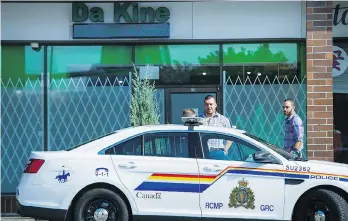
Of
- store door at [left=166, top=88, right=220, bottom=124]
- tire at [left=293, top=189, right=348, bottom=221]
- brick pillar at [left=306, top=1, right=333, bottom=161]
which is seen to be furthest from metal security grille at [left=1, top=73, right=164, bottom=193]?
tire at [left=293, top=189, right=348, bottom=221]

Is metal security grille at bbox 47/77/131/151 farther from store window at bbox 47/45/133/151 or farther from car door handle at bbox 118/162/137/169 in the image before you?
car door handle at bbox 118/162/137/169

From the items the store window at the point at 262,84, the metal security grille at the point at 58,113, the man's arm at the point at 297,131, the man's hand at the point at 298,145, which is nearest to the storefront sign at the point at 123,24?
the metal security grille at the point at 58,113

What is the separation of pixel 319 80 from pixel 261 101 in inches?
46.4

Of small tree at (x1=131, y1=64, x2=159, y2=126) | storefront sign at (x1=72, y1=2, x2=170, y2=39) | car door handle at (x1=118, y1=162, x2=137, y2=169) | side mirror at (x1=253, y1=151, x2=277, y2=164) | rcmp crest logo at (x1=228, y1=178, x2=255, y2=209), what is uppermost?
storefront sign at (x1=72, y1=2, x2=170, y2=39)

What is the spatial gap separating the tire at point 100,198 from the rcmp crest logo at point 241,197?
1.33 meters

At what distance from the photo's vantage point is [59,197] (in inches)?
300

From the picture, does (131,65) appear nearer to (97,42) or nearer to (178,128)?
(97,42)

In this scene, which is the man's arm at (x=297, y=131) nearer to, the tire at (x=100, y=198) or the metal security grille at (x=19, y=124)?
the tire at (x=100, y=198)

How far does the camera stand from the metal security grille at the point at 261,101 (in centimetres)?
1148

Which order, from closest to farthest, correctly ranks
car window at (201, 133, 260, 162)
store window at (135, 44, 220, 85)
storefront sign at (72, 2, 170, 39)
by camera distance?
car window at (201, 133, 260, 162) → storefront sign at (72, 2, 170, 39) → store window at (135, 44, 220, 85)

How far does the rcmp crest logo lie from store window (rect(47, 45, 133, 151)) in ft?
13.9

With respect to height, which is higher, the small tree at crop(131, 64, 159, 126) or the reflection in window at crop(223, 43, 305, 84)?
the reflection in window at crop(223, 43, 305, 84)

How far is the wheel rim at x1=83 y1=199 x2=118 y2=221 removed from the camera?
7664 mm

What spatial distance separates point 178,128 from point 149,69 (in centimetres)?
363
